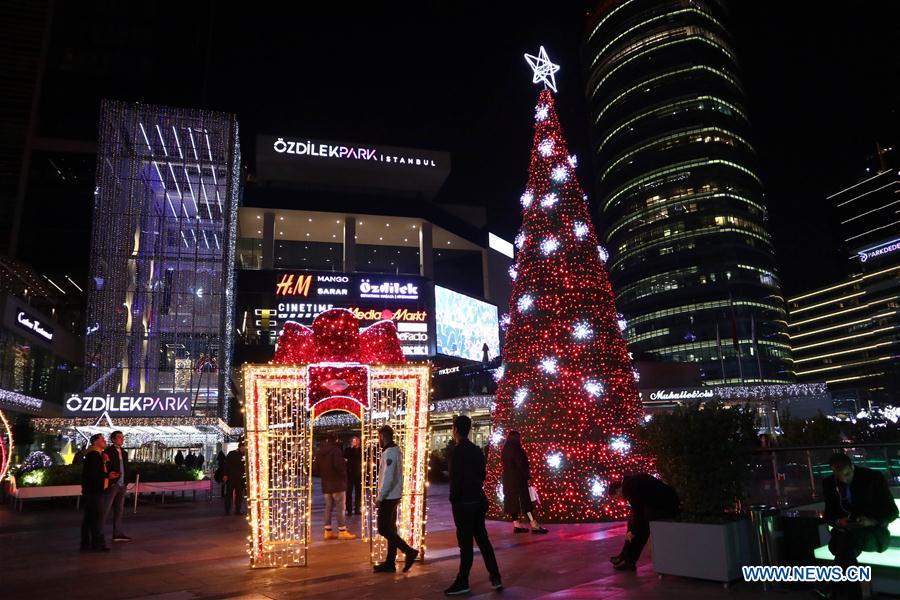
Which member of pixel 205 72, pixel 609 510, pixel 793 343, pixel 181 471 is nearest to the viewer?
pixel 609 510

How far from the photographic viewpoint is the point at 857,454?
6316 millimetres

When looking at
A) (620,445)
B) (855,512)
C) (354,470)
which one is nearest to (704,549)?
(855,512)

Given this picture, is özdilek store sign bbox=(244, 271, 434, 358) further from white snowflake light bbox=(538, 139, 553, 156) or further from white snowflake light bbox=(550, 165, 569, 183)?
white snowflake light bbox=(550, 165, 569, 183)

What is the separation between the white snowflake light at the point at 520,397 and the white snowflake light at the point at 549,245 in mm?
2755

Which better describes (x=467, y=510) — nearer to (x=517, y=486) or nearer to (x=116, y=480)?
(x=517, y=486)

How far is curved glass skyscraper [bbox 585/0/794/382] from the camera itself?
8906cm

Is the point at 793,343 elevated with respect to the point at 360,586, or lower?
elevated

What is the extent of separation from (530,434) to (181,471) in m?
14.2

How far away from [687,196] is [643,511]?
9368cm

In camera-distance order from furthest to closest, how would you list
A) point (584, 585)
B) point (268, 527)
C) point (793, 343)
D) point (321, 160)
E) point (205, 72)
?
point (793, 343), point (321, 160), point (205, 72), point (268, 527), point (584, 585)

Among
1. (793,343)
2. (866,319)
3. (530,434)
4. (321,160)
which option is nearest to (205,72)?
(321,160)

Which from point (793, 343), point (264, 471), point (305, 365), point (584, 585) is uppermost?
point (793, 343)

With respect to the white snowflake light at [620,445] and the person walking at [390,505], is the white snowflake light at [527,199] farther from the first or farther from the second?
the person walking at [390,505]

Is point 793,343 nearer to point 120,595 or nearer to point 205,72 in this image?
point 205,72
